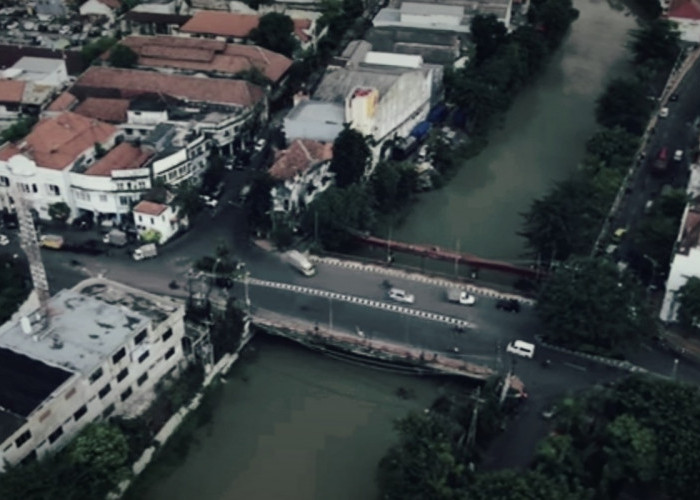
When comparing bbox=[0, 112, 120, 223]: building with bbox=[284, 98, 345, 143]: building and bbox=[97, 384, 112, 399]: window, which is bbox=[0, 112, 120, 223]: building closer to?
bbox=[284, 98, 345, 143]: building

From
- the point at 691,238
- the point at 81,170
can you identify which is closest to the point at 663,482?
the point at 691,238

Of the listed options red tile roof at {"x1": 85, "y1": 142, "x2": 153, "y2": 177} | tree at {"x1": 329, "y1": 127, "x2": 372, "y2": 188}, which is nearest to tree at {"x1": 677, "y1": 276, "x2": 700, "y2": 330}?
tree at {"x1": 329, "y1": 127, "x2": 372, "y2": 188}

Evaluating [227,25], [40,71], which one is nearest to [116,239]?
[40,71]

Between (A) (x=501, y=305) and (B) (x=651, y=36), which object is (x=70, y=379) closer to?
(A) (x=501, y=305)

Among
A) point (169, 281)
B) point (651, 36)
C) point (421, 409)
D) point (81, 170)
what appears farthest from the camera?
point (651, 36)

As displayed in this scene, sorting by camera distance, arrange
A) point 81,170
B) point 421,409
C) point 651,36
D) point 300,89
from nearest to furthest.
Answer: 1. point 421,409
2. point 81,170
3. point 300,89
4. point 651,36

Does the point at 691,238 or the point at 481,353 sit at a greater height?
the point at 691,238
